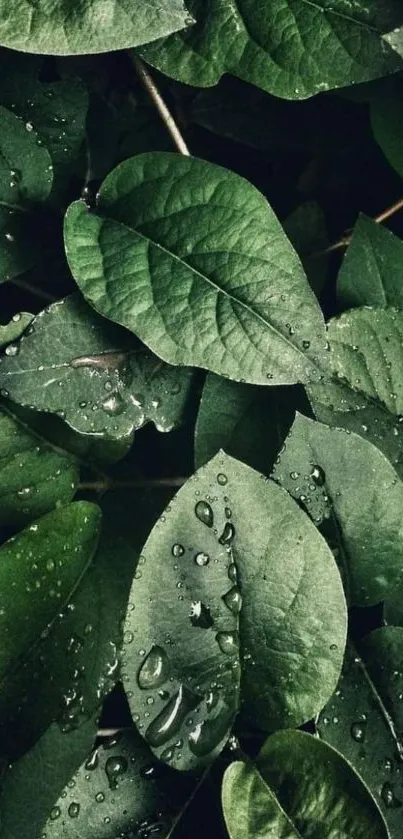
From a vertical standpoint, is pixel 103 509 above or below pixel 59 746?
above

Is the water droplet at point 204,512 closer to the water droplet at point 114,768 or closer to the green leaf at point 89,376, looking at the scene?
the green leaf at point 89,376

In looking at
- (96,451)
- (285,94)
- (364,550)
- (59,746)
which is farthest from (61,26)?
(59,746)

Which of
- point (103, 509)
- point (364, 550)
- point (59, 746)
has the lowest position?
point (59, 746)

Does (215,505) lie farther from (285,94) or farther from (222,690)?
(285,94)

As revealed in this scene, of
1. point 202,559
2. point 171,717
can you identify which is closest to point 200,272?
point 202,559

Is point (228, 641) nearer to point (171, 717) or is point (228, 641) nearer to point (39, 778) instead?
point (171, 717)

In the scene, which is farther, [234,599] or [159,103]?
[159,103]

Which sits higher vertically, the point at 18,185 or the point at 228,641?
the point at 18,185
